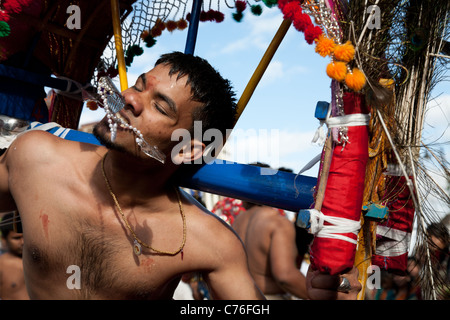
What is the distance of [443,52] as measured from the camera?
83.1 inches

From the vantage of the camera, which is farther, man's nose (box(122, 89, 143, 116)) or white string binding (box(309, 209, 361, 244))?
man's nose (box(122, 89, 143, 116))

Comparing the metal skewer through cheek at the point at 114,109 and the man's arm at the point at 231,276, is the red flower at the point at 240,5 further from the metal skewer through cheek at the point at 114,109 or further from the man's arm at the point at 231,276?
the man's arm at the point at 231,276

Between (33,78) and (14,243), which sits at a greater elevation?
(33,78)

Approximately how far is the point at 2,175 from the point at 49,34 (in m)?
1.07

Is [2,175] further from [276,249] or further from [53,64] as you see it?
[276,249]

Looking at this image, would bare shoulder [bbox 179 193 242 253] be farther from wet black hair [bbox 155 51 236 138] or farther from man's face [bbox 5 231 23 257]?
man's face [bbox 5 231 23 257]

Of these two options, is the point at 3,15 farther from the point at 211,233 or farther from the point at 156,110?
the point at 211,233

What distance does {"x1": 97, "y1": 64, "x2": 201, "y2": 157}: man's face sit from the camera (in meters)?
2.28

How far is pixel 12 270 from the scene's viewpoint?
16.6 ft

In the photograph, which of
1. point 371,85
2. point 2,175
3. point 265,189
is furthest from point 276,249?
point 371,85

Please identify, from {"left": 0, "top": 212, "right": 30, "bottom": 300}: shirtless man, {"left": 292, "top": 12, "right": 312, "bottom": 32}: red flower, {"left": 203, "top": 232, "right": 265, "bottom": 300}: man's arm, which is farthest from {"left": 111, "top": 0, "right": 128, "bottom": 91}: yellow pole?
{"left": 0, "top": 212, "right": 30, "bottom": 300}: shirtless man

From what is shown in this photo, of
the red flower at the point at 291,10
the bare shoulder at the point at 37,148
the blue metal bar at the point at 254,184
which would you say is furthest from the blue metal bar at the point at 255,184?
the red flower at the point at 291,10

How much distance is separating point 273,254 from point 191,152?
2.41 meters

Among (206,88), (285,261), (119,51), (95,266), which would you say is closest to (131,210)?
(95,266)
